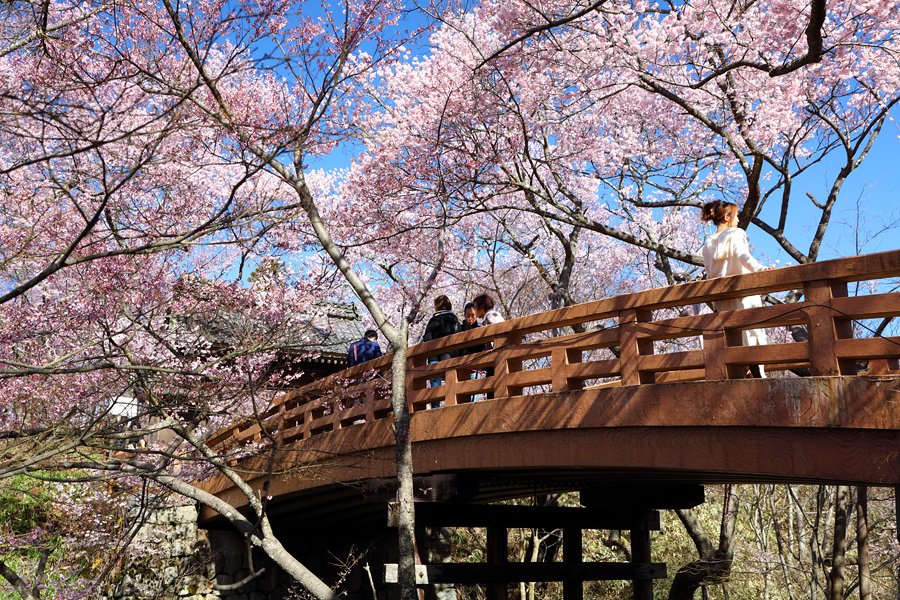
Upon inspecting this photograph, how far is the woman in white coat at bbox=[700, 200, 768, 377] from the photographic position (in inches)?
206

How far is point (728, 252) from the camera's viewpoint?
17.7 ft

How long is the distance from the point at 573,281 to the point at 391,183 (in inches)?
315

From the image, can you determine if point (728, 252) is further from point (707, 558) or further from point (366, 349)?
point (707, 558)

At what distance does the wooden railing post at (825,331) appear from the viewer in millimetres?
4293

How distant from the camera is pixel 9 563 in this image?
1155 cm

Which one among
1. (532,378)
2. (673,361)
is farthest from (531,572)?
(673,361)

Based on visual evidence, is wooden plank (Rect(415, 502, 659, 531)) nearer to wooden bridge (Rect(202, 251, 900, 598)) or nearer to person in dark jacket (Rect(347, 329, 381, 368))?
wooden bridge (Rect(202, 251, 900, 598))

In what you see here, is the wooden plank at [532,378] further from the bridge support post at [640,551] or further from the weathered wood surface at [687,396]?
the bridge support post at [640,551]

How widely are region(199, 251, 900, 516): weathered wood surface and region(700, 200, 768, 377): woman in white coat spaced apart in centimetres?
42

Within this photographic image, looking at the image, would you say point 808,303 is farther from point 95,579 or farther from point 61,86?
point 95,579

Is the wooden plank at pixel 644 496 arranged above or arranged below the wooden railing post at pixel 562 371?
below

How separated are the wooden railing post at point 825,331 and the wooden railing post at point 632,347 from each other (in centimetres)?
113

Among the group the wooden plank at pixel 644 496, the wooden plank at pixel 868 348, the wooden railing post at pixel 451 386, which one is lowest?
the wooden plank at pixel 644 496

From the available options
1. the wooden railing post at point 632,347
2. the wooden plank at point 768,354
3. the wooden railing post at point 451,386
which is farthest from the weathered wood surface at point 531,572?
the wooden plank at point 768,354
